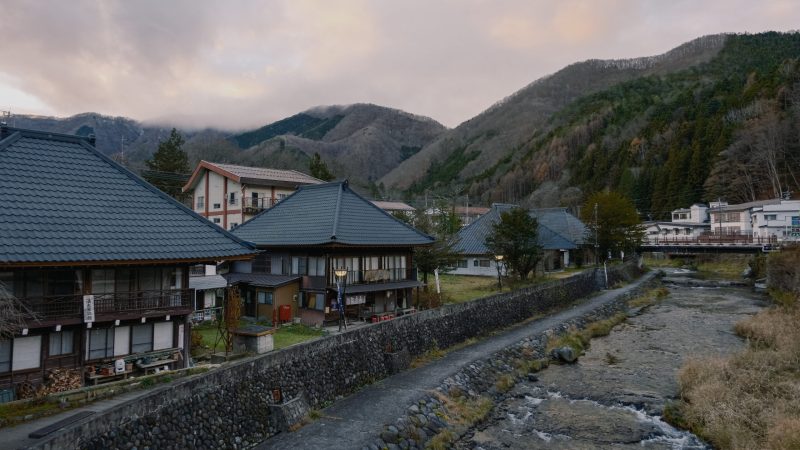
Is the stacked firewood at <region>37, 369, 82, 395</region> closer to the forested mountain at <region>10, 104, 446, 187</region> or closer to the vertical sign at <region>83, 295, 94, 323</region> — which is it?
the vertical sign at <region>83, 295, 94, 323</region>

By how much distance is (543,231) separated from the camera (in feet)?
175

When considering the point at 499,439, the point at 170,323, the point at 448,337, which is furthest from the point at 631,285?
the point at 170,323

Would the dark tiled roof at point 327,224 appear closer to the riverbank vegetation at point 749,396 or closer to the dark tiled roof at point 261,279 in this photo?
the dark tiled roof at point 261,279

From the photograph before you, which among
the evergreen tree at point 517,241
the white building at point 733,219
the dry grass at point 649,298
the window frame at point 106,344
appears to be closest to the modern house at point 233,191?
the evergreen tree at point 517,241

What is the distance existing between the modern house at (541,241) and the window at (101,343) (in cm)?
3073

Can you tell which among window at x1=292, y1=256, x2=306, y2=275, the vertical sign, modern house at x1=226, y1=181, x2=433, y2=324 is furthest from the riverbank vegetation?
the vertical sign

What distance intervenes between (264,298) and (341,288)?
4.86m

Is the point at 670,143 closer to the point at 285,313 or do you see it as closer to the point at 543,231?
the point at 543,231

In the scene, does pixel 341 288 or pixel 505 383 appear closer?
pixel 505 383

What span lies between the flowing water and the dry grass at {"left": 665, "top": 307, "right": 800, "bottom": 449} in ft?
2.42

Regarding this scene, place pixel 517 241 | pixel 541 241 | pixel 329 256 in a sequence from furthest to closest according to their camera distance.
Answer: pixel 541 241
pixel 517 241
pixel 329 256

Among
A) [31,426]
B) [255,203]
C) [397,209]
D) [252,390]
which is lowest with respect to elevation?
[31,426]

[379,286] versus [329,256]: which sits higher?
[329,256]

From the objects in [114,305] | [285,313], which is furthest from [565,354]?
[114,305]
